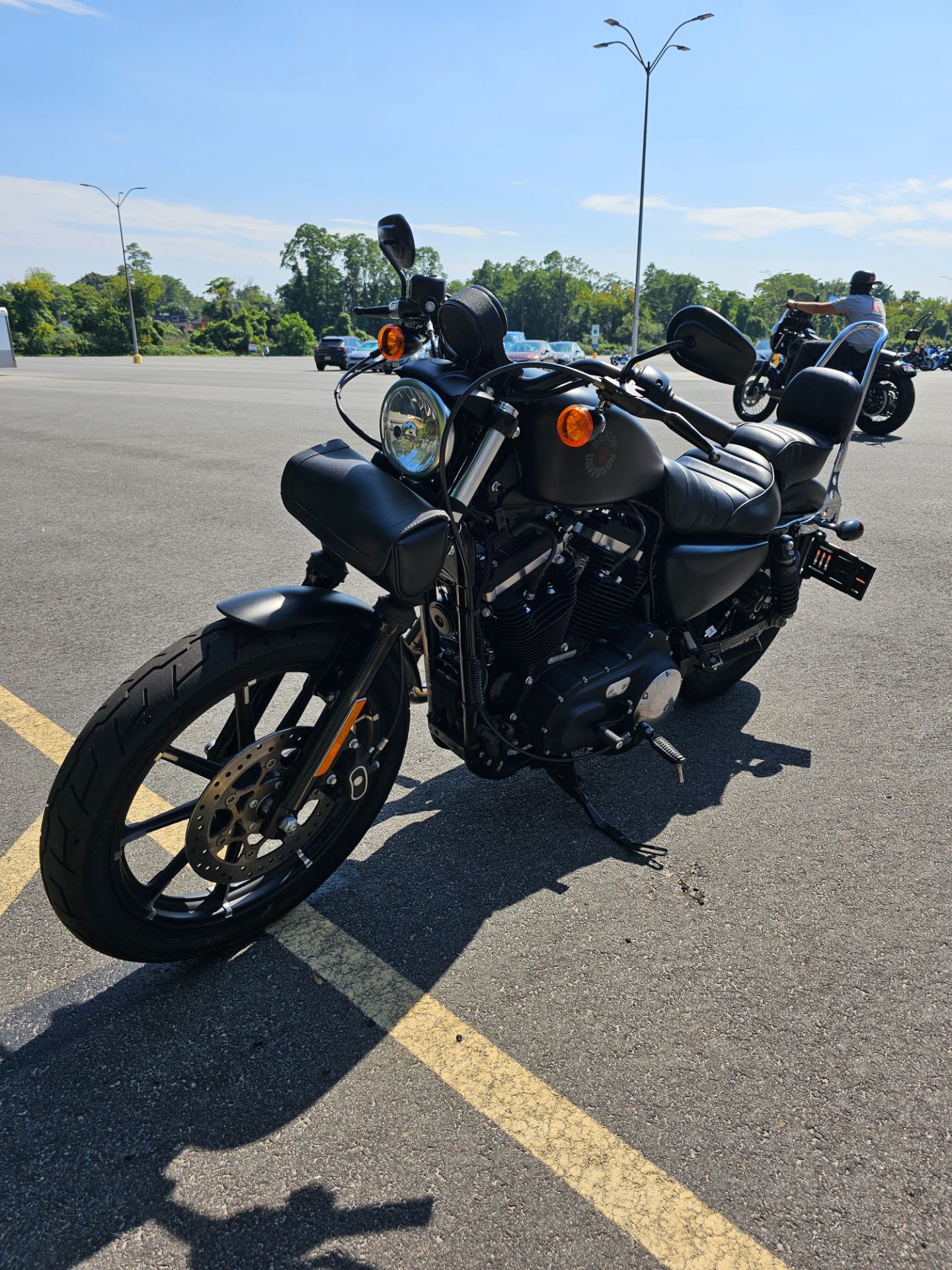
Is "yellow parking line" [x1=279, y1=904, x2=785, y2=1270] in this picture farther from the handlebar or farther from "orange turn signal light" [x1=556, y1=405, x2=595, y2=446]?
the handlebar

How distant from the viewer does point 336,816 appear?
8.41 feet

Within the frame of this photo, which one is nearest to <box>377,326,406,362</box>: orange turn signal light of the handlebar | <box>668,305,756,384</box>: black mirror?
the handlebar

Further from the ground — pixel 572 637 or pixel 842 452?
pixel 842 452

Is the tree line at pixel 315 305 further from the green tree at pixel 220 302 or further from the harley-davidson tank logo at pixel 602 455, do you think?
the harley-davidson tank logo at pixel 602 455

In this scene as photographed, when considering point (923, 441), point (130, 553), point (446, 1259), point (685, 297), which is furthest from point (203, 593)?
point (685, 297)

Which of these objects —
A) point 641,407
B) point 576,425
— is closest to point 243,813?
point 576,425

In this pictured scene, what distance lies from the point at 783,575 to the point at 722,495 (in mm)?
581

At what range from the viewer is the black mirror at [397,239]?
2.44 metres

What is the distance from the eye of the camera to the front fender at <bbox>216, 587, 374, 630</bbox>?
2.17m

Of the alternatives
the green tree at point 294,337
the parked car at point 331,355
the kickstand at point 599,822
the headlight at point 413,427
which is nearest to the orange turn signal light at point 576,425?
the headlight at point 413,427

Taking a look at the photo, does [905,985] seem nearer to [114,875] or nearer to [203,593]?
[114,875]

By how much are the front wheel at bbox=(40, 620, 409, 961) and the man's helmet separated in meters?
10.2

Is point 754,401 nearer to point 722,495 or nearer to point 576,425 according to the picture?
point 722,495

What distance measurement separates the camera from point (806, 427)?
13.1 ft
